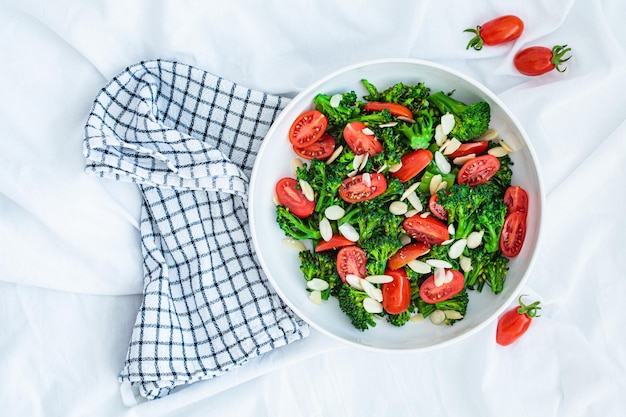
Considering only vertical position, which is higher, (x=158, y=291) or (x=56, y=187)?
(x=56, y=187)

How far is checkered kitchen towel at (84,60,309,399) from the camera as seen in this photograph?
221cm

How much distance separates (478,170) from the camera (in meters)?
2.11

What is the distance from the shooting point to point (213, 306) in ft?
7.43

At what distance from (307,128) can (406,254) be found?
502 millimetres

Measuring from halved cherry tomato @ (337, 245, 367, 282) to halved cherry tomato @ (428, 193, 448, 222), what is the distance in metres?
0.25

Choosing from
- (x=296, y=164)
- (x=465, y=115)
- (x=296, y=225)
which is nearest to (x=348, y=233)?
(x=296, y=225)

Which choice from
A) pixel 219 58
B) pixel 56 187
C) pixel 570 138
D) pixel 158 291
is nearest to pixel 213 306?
pixel 158 291

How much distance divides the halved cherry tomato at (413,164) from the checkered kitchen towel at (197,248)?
45 cm

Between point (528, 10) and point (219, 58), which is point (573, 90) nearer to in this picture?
point (528, 10)

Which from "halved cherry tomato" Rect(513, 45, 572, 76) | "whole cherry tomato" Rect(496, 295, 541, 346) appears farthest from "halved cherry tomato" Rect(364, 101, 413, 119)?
"whole cherry tomato" Rect(496, 295, 541, 346)

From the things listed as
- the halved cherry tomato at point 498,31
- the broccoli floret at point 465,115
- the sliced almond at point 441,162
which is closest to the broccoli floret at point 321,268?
the sliced almond at point 441,162

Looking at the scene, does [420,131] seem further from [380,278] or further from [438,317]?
[438,317]

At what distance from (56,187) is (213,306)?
643 millimetres

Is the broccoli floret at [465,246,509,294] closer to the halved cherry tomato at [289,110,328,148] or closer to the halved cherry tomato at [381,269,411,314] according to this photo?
the halved cherry tomato at [381,269,411,314]
